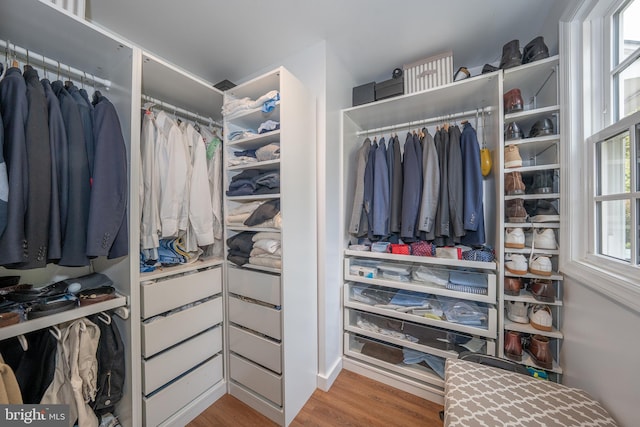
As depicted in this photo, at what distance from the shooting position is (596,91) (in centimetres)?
103

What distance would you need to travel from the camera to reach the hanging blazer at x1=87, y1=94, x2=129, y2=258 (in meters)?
0.92

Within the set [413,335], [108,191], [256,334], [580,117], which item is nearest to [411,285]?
[413,335]

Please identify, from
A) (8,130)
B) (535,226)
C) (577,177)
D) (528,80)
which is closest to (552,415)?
(535,226)

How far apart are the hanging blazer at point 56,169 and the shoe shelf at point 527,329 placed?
7.28 feet

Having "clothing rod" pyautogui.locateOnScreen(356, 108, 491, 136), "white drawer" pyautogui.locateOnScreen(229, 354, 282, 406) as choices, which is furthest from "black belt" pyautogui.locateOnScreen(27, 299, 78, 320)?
"clothing rod" pyautogui.locateOnScreen(356, 108, 491, 136)

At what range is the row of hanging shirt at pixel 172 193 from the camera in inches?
48.1

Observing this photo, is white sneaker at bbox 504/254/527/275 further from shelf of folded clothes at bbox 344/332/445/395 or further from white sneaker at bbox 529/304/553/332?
shelf of folded clothes at bbox 344/332/445/395

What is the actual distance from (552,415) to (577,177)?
3.45ft

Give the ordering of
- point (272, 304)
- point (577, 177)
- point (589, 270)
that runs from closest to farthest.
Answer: point (589, 270)
point (577, 177)
point (272, 304)

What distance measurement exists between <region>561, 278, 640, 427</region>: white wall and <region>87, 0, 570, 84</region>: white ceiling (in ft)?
4.55

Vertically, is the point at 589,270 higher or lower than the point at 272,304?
higher

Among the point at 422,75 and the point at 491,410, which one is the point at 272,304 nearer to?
the point at 491,410

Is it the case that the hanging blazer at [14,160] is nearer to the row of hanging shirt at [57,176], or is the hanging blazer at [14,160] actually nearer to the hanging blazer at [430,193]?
the row of hanging shirt at [57,176]

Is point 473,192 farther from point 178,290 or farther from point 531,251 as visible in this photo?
point 178,290
